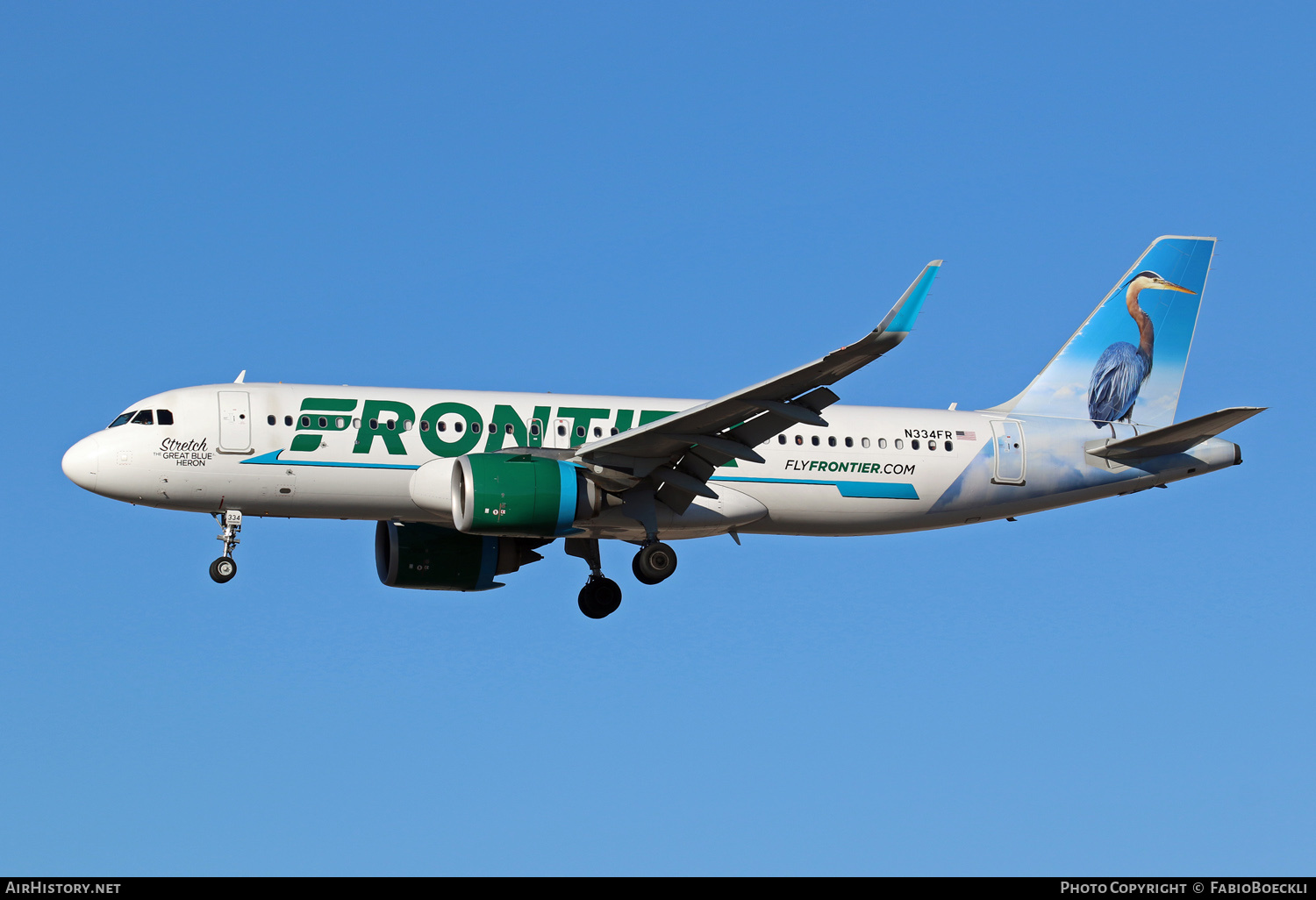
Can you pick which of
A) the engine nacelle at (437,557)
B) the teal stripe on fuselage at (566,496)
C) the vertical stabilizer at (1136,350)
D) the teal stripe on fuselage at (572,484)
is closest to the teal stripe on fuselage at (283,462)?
the teal stripe on fuselage at (572,484)

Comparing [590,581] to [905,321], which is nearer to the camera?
[905,321]

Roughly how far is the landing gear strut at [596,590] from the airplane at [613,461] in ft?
0.13

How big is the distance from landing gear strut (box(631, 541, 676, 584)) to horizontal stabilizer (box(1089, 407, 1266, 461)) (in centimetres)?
1033

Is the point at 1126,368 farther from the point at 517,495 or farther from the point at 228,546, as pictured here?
the point at 228,546

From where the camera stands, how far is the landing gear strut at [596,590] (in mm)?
35188

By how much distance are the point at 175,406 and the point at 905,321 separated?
15160 mm

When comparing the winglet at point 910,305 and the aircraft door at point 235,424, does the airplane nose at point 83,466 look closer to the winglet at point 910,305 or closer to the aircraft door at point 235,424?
the aircraft door at point 235,424

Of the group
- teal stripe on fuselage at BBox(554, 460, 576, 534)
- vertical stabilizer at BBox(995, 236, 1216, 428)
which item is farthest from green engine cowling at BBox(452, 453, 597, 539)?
vertical stabilizer at BBox(995, 236, 1216, 428)

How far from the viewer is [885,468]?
34.0 metres

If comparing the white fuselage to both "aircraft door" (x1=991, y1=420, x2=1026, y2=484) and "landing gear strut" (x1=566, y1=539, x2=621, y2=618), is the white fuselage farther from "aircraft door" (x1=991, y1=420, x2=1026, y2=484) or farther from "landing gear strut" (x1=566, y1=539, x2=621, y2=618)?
"landing gear strut" (x1=566, y1=539, x2=621, y2=618)

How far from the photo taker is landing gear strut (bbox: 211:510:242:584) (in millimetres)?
31359
